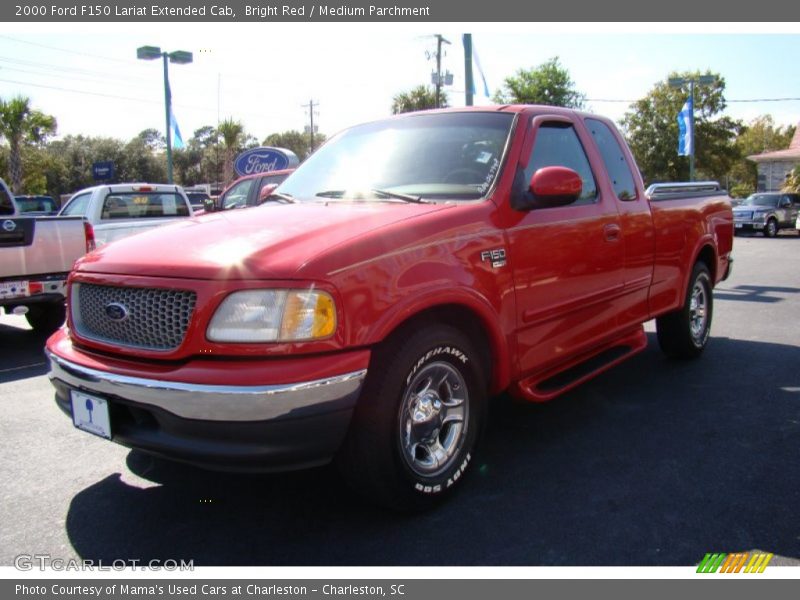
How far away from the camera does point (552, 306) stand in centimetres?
381

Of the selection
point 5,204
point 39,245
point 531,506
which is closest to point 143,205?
point 5,204

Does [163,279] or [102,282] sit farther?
[102,282]

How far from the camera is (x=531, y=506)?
3215mm

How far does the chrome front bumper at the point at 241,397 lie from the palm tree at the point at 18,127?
126ft

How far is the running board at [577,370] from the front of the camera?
148 inches

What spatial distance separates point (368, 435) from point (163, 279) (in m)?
1.05

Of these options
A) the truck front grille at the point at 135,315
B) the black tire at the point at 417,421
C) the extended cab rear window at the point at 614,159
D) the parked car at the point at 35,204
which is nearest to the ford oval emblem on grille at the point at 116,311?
the truck front grille at the point at 135,315

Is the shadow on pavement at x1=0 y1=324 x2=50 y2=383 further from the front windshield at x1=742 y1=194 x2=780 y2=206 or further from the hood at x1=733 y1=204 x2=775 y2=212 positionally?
the front windshield at x1=742 y1=194 x2=780 y2=206

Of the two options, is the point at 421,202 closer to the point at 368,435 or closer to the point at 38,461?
the point at 368,435

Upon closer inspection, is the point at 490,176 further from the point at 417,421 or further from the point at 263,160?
the point at 263,160

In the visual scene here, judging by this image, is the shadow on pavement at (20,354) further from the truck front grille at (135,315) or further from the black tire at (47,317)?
the truck front grille at (135,315)

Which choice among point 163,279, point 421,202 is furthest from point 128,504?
point 421,202

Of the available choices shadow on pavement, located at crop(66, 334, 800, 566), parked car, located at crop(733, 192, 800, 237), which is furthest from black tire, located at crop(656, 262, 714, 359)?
parked car, located at crop(733, 192, 800, 237)
